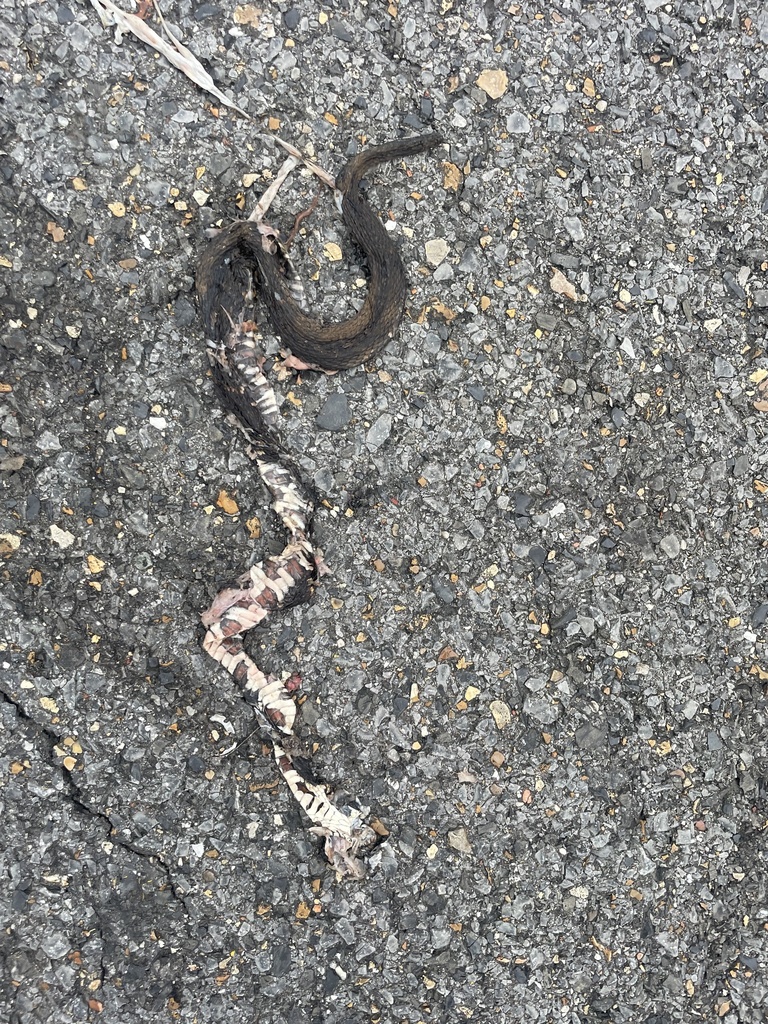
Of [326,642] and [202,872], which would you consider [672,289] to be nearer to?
[326,642]

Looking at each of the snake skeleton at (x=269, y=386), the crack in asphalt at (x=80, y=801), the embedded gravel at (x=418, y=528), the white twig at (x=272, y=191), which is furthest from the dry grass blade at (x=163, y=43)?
the crack in asphalt at (x=80, y=801)

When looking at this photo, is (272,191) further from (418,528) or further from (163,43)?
(418,528)

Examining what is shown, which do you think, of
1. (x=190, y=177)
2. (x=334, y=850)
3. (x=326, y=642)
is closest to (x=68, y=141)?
(x=190, y=177)

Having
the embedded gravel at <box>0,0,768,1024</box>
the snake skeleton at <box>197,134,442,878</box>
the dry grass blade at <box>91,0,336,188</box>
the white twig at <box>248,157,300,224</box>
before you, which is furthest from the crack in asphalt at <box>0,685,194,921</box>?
the dry grass blade at <box>91,0,336,188</box>

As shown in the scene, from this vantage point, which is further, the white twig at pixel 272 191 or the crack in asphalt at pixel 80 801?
the white twig at pixel 272 191

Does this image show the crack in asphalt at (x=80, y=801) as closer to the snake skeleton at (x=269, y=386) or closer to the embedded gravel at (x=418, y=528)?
the embedded gravel at (x=418, y=528)

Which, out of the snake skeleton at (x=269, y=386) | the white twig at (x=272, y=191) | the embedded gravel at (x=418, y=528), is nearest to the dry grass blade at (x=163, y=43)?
the embedded gravel at (x=418, y=528)

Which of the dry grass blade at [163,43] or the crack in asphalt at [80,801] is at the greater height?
the dry grass blade at [163,43]
